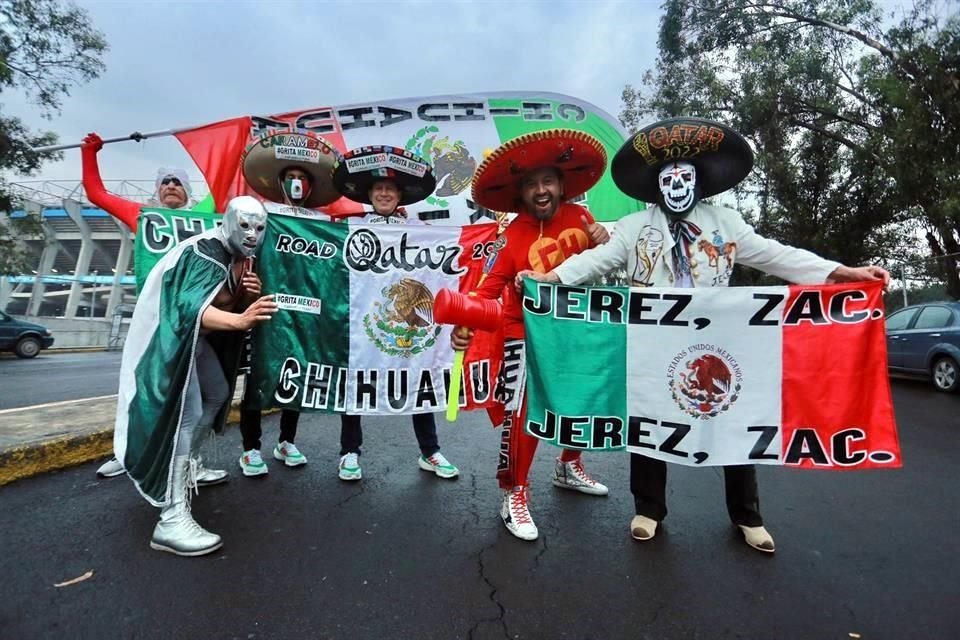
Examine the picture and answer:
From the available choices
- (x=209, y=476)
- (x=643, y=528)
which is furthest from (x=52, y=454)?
(x=643, y=528)

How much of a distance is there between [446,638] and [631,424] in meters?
1.33

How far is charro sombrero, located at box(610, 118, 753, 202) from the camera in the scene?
2.78 meters

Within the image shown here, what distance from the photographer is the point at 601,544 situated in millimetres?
2721

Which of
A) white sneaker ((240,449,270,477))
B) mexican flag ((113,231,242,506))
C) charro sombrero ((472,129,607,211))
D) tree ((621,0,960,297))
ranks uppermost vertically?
tree ((621,0,960,297))

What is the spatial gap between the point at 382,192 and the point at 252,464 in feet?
6.66

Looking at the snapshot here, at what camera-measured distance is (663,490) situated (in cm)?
286

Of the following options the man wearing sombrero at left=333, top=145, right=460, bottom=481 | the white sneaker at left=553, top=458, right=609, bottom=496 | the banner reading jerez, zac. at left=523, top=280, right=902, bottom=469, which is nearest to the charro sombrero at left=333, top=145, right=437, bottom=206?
the man wearing sombrero at left=333, top=145, right=460, bottom=481

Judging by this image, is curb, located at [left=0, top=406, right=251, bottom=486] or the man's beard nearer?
the man's beard

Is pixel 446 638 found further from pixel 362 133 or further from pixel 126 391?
pixel 362 133

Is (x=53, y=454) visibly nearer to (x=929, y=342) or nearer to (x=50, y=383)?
(x=50, y=383)

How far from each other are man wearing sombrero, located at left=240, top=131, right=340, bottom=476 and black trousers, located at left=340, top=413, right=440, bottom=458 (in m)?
0.40

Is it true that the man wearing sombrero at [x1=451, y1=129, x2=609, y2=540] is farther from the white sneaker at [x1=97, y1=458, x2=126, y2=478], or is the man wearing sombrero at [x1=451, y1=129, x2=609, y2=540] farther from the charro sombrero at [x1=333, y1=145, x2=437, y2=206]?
the white sneaker at [x1=97, y1=458, x2=126, y2=478]

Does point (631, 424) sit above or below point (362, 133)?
below

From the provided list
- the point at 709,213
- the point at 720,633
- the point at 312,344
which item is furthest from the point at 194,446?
the point at 709,213
